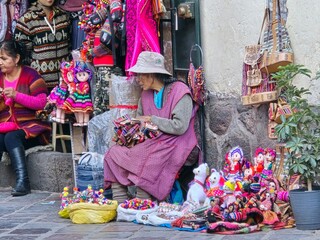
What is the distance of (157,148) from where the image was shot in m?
8.33

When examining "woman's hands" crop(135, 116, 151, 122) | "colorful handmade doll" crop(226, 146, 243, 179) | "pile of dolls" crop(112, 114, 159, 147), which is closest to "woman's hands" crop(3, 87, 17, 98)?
"pile of dolls" crop(112, 114, 159, 147)

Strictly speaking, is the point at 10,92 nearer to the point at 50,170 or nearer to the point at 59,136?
the point at 59,136

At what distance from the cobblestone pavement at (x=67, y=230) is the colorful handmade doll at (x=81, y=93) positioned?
3.08ft

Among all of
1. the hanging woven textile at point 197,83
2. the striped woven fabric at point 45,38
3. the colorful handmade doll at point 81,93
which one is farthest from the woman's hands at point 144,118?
the striped woven fabric at point 45,38

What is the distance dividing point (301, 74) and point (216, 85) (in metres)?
1.12

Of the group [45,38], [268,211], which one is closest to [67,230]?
[268,211]

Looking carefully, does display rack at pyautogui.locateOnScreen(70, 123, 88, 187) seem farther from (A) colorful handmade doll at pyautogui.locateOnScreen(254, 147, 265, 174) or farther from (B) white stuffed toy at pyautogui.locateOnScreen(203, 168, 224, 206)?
(A) colorful handmade doll at pyautogui.locateOnScreen(254, 147, 265, 174)

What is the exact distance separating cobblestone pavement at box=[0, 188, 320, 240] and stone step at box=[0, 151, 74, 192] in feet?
1.96

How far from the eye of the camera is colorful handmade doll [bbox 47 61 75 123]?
9438mm

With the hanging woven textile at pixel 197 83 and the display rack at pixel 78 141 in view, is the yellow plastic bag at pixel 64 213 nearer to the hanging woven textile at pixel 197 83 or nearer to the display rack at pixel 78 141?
the display rack at pixel 78 141

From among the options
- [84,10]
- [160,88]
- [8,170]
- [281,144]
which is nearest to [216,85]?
[160,88]

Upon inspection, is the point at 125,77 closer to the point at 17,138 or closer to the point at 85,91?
the point at 85,91

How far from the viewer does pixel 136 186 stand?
27.4 feet

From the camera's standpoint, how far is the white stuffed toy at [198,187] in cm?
823
